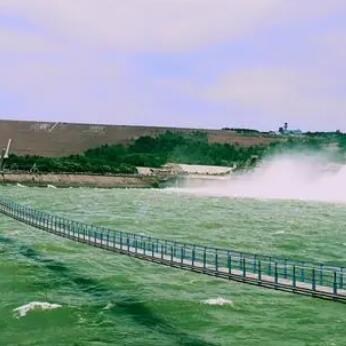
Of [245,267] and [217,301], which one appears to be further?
[217,301]

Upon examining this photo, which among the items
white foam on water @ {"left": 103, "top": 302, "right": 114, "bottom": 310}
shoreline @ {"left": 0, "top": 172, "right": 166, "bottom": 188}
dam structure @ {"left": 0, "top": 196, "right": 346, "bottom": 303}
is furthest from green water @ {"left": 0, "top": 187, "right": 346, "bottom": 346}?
shoreline @ {"left": 0, "top": 172, "right": 166, "bottom": 188}

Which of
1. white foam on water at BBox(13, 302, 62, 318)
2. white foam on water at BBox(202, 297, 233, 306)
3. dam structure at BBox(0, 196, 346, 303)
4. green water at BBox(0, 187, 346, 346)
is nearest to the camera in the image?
dam structure at BBox(0, 196, 346, 303)

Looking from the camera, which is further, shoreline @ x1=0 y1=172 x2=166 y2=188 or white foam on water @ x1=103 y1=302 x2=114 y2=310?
shoreline @ x1=0 y1=172 x2=166 y2=188

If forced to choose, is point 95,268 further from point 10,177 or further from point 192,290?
point 10,177

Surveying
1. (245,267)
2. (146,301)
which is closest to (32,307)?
(146,301)

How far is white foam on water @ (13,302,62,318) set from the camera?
36688mm

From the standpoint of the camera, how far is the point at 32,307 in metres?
37.3

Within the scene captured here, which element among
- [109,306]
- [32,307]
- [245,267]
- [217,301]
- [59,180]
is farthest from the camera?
[59,180]

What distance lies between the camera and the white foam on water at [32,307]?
3669cm

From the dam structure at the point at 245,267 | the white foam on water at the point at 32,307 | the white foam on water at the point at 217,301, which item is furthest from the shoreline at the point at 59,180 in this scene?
the white foam on water at the point at 217,301

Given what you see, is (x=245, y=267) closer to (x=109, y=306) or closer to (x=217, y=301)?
(x=217, y=301)

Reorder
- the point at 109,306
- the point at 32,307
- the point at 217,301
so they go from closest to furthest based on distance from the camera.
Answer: the point at 32,307
the point at 109,306
the point at 217,301

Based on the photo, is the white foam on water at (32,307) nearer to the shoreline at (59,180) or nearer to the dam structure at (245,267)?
the dam structure at (245,267)

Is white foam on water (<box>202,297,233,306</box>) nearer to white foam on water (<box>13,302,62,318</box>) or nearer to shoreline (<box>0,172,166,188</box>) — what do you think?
white foam on water (<box>13,302,62,318</box>)
